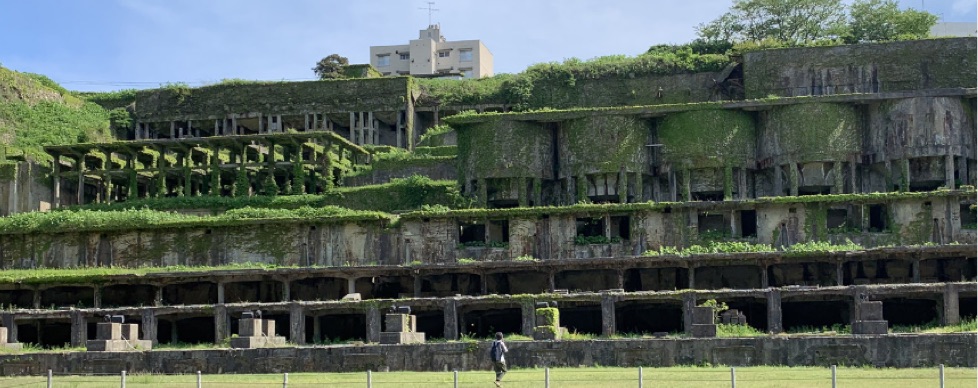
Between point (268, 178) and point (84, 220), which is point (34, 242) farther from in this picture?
point (268, 178)

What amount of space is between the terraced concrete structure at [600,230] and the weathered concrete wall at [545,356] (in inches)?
3.9

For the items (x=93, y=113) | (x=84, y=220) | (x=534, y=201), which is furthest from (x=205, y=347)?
(x=93, y=113)

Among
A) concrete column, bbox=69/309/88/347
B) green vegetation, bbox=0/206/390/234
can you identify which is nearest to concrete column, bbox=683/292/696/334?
green vegetation, bbox=0/206/390/234

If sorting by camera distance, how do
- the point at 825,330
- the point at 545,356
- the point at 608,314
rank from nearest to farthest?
the point at 545,356 → the point at 825,330 → the point at 608,314

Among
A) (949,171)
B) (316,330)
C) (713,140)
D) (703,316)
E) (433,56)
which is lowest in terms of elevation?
(316,330)

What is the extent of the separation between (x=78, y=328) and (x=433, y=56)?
8412cm

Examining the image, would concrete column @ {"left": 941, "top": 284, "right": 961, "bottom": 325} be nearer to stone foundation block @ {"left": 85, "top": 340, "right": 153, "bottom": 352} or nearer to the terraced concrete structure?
the terraced concrete structure

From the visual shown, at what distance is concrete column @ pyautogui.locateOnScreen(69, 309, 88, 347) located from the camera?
5700cm

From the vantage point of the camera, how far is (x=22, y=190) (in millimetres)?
77750

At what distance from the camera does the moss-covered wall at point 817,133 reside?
69438 mm

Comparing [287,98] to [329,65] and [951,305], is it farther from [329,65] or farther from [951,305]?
[951,305]

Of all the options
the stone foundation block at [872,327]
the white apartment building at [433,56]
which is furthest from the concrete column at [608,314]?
the white apartment building at [433,56]

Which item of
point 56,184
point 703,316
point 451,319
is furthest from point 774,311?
point 56,184

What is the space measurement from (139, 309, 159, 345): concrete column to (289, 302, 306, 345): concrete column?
18.5 ft
